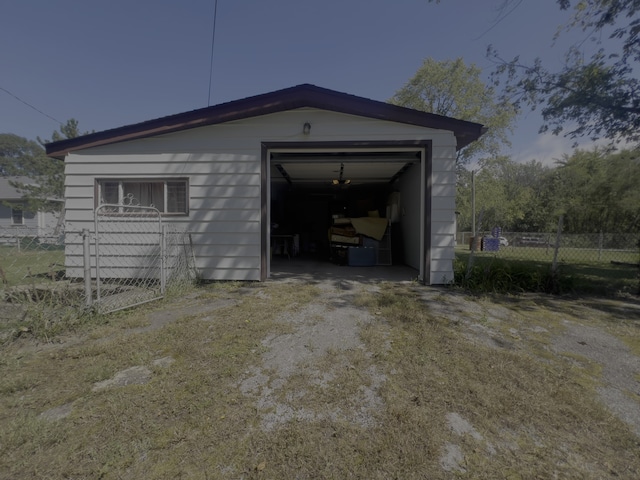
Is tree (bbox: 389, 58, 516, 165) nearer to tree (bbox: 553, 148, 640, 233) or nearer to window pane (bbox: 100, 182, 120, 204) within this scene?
tree (bbox: 553, 148, 640, 233)

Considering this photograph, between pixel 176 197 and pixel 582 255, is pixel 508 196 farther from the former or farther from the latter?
pixel 176 197

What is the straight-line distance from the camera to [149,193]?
5.56 metres

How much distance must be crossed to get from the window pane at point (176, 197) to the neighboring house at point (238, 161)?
20 millimetres

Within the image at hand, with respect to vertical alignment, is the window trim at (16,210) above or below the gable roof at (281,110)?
below

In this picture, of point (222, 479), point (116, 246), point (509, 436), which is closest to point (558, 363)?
point (509, 436)

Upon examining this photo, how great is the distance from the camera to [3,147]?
39219 millimetres

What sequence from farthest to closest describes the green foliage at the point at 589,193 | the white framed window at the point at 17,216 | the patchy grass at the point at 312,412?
1. the white framed window at the point at 17,216
2. the green foliage at the point at 589,193
3. the patchy grass at the point at 312,412

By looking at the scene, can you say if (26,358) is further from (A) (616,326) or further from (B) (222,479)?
(A) (616,326)

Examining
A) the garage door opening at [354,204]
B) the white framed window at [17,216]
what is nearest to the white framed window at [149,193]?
the garage door opening at [354,204]

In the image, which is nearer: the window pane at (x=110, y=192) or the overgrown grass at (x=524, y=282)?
the overgrown grass at (x=524, y=282)

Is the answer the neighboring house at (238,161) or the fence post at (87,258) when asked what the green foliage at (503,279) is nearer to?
the neighboring house at (238,161)

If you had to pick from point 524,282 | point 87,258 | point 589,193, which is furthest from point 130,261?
point 589,193

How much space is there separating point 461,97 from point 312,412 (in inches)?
851

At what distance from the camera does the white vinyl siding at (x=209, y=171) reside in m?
5.38
